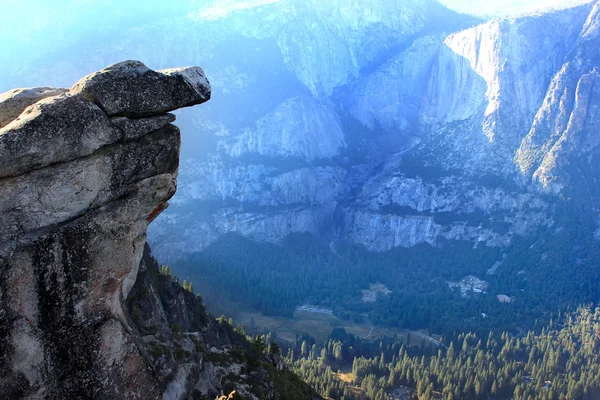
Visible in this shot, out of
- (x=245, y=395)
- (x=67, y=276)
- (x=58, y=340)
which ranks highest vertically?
(x=67, y=276)

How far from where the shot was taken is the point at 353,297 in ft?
566

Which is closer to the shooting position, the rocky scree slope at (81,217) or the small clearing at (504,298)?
the rocky scree slope at (81,217)

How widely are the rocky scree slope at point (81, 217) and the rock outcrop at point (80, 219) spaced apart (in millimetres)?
38

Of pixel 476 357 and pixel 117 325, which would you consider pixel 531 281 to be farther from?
pixel 117 325

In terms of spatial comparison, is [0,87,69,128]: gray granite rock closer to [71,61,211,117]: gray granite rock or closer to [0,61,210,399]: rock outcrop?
[0,61,210,399]: rock outcrop

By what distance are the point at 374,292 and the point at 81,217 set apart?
166 meters

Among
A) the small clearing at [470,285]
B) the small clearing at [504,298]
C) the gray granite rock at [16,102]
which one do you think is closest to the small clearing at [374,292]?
the small clearing at [470,285]

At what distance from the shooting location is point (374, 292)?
179500 millimetres

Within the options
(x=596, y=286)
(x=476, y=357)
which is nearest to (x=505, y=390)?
(x=476, y=357)

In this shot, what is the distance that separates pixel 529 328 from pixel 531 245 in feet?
193

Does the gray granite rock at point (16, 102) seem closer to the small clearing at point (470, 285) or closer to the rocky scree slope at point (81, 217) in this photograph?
the rocky scree slope at point (81, 217)

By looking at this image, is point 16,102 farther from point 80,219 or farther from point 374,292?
point 374,292

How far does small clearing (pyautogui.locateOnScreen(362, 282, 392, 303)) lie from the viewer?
567 feet

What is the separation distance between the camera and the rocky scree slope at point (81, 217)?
60.2ft
